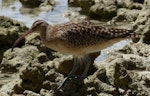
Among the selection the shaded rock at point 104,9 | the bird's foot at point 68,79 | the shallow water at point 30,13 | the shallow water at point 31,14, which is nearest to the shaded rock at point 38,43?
the bird's foot at point 68,79

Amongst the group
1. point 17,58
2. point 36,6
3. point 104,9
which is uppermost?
point 17,58

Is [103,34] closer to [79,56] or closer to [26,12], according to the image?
[79,56]

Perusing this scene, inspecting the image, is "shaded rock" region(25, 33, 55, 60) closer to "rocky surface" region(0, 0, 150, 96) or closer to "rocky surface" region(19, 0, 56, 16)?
"rocky surface" region(0, 0, 150, 96)

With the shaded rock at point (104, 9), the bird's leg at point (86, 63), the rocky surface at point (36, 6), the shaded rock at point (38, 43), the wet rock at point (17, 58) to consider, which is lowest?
the rocky surface at point (36, 6)

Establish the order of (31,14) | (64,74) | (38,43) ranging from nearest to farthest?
1. (64,74)
2. (38,43)
3. (31,14)

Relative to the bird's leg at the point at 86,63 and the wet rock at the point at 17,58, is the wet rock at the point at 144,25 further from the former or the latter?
the bird's leg at the point at 86,63

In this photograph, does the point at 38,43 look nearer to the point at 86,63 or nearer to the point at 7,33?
the point at 7,33

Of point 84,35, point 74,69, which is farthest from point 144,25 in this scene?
point 74,69

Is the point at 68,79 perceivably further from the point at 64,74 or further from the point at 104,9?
the point at 104,9

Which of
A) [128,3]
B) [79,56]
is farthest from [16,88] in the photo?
[128,3]

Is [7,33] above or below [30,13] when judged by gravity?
above

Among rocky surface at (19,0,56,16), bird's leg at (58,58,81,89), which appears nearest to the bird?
bird's leg at (58,58,81,89)

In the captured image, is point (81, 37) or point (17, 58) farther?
point (17, 58)

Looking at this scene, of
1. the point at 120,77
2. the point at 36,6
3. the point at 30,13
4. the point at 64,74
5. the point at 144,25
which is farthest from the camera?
the point at 36,6
